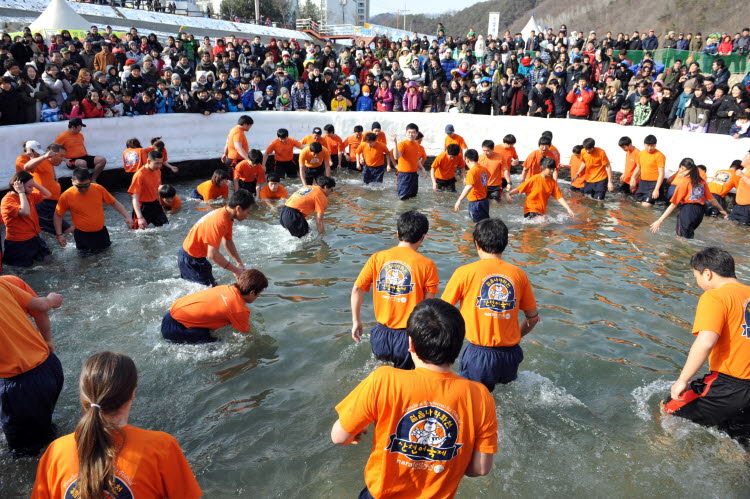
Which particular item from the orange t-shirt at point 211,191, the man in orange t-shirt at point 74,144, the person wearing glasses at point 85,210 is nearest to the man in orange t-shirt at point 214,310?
the person wearing glasses at point 85,210

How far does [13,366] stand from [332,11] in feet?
244

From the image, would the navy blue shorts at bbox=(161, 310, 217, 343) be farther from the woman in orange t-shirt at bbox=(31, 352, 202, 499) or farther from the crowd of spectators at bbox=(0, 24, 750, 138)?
the crowd of spectators at bbox=(0, 24, 750, 138)

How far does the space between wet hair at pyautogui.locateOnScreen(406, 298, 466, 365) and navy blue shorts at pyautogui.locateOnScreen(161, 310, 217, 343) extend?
10.7ft

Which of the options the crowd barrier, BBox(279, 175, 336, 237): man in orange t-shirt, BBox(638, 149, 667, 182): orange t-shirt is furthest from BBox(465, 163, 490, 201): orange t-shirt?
the crowd barrier

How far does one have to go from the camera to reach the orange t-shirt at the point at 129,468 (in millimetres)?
2191

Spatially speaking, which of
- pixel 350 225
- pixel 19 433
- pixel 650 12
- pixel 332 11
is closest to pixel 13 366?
pixel 19 433

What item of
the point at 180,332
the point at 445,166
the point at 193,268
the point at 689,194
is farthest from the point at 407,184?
the point at 180,332

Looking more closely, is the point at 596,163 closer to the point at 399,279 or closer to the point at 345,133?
the point at 345,133

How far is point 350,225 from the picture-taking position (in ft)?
31.8

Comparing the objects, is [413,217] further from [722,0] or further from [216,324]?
[722,0]

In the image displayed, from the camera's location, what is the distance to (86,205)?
7.51 metres

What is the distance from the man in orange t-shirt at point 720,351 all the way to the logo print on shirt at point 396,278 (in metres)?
2.00

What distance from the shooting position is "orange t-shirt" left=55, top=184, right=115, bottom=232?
24.3 ft

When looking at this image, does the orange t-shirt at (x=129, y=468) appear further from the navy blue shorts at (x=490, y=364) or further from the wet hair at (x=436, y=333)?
the navy blue shorts at (x=490, y=364)
